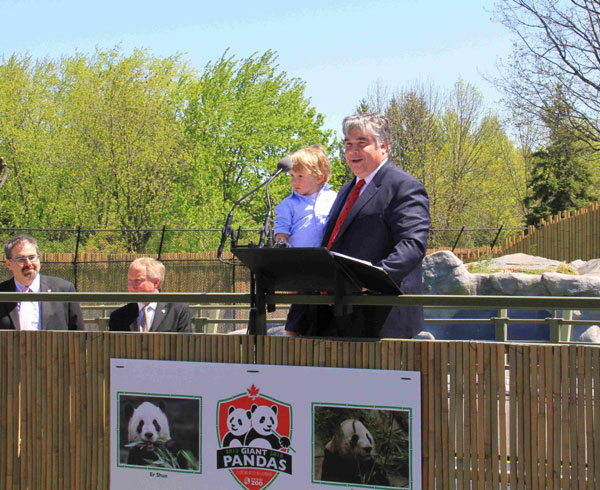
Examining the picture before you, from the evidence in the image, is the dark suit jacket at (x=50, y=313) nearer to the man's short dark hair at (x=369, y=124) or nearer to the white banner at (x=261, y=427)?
the white banner at (x=261, y=427)

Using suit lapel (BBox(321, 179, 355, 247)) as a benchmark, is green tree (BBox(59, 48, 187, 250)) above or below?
above

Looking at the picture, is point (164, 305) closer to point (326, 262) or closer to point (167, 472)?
point (167, 472)

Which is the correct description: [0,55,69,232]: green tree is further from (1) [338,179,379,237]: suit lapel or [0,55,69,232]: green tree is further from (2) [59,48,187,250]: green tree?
(1) [338,179,379,237]: suit lapel

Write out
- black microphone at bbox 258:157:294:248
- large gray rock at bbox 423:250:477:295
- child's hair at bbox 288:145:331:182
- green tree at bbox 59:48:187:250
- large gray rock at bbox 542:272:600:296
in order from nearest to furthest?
1. black microphone at bbox 258:157:294:248
2. child's hair at bbox 288:145:331:182
3. large gray rock at bbox 542:272:600:296
4. large gray rock at bbox 423:250:477:295
5. green tree at bbox 59:48:187:250

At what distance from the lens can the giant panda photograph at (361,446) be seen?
116 inches

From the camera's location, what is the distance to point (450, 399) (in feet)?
9.46

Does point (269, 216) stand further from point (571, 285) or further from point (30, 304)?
point (571, 285)

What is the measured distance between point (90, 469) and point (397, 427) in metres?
1.40

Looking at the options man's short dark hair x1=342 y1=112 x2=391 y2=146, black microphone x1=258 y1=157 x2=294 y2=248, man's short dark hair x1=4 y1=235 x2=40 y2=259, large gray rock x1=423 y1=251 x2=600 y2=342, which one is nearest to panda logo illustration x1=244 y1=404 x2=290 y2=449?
black microphone x1=258 y1=157 x2=294 y2=248

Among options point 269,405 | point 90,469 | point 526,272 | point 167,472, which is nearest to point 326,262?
point 269,405

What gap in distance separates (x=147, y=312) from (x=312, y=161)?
1.56m

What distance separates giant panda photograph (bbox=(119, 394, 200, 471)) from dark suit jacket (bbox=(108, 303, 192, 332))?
136cm

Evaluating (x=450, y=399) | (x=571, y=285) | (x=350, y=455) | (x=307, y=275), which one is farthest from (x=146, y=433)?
(x=571, y=285)

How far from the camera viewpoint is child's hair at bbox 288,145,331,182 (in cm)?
403
